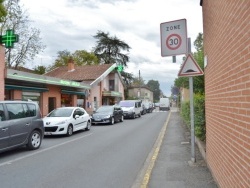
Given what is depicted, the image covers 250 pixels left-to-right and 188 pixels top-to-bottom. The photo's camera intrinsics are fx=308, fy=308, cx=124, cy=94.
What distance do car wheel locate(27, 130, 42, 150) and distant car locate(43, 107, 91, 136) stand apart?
360cm

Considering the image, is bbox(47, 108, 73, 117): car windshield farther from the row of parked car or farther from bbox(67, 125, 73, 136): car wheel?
bbox(67, 125, 73, 136): car wheel

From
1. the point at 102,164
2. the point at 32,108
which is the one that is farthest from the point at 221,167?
the point at 32,108

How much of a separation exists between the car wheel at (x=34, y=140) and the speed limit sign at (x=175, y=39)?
5636 mm

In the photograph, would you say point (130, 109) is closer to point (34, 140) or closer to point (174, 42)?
point (34, 140)

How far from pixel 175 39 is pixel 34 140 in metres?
6.20

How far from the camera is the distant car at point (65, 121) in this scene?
592 inches

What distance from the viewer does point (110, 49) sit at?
66062 mm

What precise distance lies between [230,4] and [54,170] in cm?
562

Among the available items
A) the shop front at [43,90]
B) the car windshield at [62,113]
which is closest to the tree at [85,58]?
the shop front at [43,90]

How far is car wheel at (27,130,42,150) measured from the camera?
1070cm

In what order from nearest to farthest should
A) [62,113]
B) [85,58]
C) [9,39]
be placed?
[62,113] < [9,39] < [85,58]

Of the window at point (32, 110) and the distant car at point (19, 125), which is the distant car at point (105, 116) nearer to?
the distant car at point (19, 125)

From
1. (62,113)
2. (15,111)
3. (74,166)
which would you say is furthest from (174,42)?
(62,113)

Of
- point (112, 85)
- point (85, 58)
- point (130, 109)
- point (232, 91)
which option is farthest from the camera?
point (85, 58)
